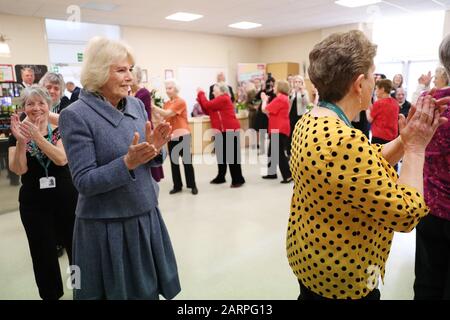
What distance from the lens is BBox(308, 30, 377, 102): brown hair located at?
1.02 metres

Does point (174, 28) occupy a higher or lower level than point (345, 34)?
higher

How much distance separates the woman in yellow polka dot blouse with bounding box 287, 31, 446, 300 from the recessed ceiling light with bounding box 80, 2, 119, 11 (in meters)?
5.70

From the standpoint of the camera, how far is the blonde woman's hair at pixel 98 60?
4.20 ft

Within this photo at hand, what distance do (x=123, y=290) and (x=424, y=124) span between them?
4.05 feet

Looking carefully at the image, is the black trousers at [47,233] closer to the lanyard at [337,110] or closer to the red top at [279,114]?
the lanyard at [337,110]

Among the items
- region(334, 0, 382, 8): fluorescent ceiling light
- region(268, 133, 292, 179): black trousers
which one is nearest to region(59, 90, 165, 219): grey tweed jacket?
region(268, 133, 292, 179): black trousers

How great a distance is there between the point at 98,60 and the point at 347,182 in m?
0.99

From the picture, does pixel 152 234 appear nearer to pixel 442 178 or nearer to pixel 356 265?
pixel 356 265

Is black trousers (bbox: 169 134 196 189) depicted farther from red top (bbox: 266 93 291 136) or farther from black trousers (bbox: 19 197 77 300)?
black trousers (bbox: 19 197 77 300)

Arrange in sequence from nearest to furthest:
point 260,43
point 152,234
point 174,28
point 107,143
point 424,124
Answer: point 424,124, point 107,143, point 152,234, point 174,28, point 260,43

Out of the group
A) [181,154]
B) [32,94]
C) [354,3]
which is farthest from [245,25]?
[32,94]
